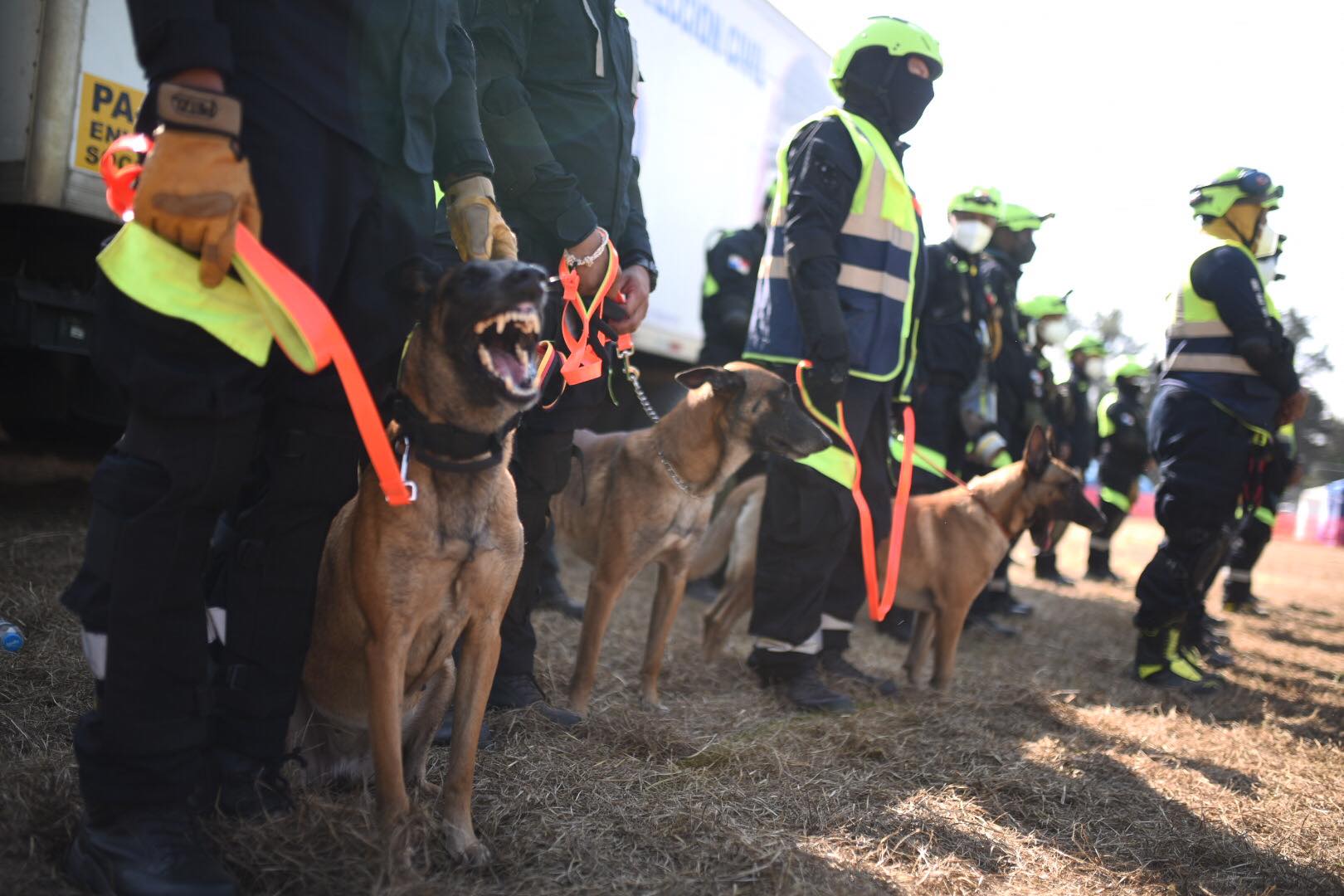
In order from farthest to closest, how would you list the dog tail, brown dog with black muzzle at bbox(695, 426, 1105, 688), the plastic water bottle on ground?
the dog tail → brown dog with black muzzle at bbox(695, 426, 1105, 688) → the plastic water bottle on ground

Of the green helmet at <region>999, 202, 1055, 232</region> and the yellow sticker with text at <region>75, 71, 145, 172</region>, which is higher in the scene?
the green helmet at <region>999, 202, 1055, 232</region>

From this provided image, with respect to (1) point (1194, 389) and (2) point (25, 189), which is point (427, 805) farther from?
(1) point (1194, 389)

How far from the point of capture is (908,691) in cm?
469

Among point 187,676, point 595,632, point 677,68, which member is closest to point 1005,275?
point 677,68

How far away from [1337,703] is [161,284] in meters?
6.32

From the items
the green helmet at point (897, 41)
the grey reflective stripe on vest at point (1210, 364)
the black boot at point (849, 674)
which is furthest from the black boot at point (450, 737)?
the grey reflective stripe on vest at point (1210, 364)

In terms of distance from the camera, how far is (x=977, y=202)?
6.92 m

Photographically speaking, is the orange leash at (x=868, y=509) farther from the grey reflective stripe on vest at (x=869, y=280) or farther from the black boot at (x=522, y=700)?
the black boot at (x=522, y=700)

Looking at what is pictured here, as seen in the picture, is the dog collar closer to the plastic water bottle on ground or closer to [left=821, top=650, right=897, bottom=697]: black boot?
the plastic water bottle on ground

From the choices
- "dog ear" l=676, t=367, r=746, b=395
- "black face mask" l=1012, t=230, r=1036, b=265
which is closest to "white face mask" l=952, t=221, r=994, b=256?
"black face mask" l=1012, t=230, r=1036, b=265

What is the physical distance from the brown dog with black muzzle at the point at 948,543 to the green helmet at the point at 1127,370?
5.99 metres

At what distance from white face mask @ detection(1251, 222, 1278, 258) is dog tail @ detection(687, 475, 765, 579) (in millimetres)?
3055

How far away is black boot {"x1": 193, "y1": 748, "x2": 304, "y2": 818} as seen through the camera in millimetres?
2135

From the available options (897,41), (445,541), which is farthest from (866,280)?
(445,541)
